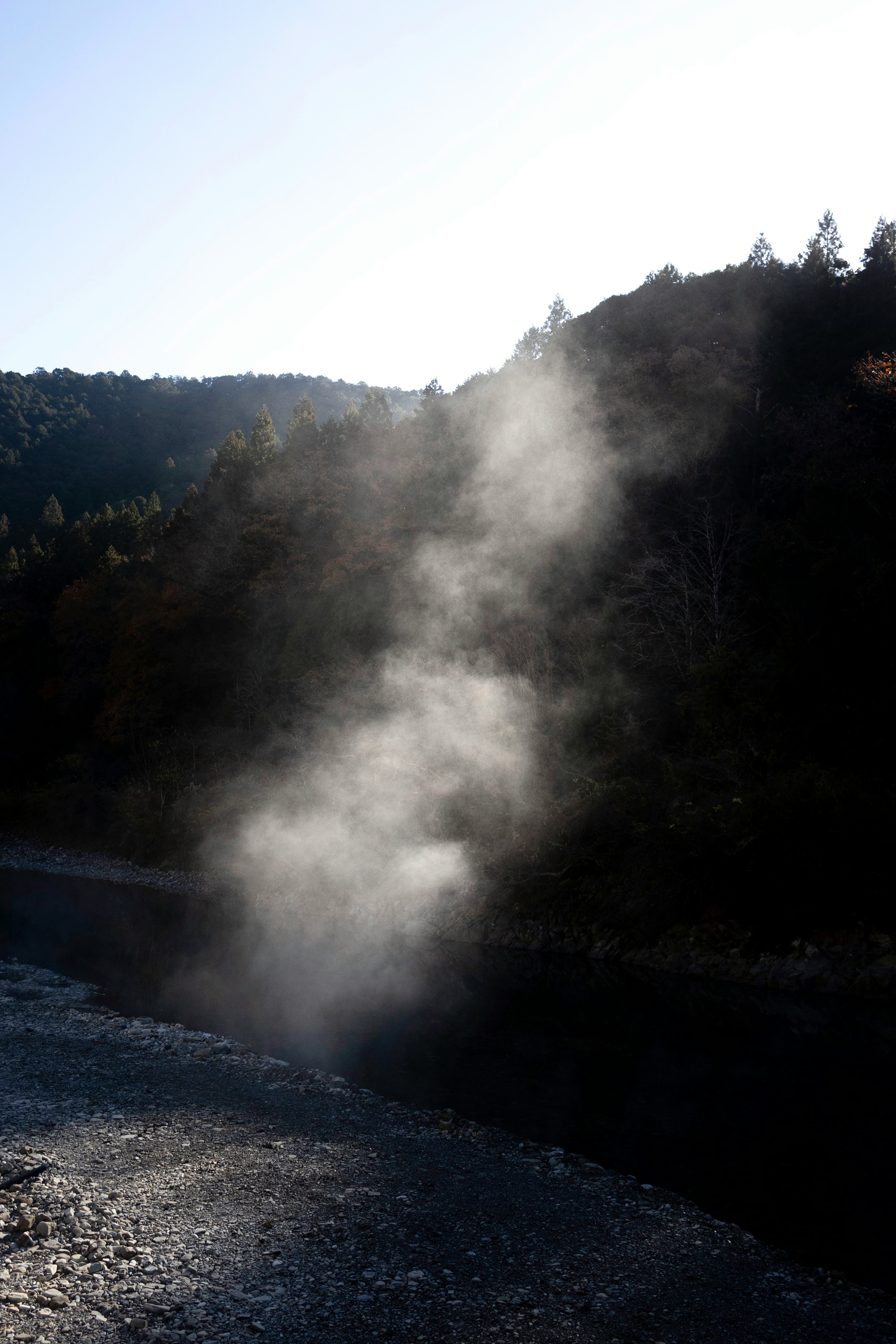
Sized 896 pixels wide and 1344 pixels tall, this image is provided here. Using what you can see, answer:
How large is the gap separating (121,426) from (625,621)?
87055mm

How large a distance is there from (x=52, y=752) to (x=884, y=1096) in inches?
2032

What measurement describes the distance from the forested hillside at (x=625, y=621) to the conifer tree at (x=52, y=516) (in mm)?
17301

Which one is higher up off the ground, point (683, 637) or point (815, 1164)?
point (683, 637)

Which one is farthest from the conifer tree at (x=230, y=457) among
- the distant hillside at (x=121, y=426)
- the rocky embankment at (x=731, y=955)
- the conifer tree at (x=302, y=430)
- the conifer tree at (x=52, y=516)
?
the rocky embankment at (x=731, y=955)

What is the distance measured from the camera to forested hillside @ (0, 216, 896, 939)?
59.6 ft

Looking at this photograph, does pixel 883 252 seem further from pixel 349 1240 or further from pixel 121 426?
pixel 121 426

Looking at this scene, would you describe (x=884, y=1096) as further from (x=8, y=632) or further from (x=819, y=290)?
(x=8, y=632)

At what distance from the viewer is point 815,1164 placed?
26.4ft

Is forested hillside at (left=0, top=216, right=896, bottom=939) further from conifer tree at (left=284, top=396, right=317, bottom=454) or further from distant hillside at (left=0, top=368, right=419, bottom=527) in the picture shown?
distant hillside at (left=0, top=368, right=419, bottom=527)

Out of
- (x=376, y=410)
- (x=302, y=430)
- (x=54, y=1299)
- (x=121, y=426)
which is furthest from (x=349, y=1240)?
(x=121, y=426)

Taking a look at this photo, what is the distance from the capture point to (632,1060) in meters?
11.5

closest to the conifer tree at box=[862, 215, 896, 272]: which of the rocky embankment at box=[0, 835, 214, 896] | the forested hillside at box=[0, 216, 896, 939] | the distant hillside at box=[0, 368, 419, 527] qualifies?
the forested hillside at box=[0, 216, 896, 939]

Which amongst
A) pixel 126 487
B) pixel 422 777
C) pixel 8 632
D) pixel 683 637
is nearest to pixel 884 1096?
pixel 683 637

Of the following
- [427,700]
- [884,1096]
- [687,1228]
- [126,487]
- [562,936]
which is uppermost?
[126,487]
